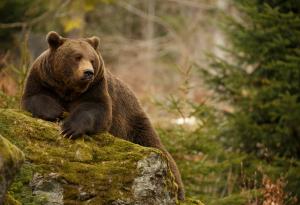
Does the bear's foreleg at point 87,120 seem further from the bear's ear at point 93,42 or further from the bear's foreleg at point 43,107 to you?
the bear's ear at point 93,42

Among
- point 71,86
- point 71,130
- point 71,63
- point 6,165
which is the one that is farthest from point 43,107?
point 6,165

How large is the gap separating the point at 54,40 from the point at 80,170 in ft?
5.14

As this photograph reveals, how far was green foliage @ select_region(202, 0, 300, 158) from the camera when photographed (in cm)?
1009

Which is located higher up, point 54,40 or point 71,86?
point 54,40

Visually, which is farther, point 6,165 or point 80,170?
point 80,170

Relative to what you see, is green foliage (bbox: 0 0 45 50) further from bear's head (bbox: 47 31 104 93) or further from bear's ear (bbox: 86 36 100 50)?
bear's head (bbox: 47 31 104 93)

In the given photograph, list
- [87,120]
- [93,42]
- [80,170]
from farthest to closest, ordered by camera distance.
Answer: [93,42]
[87,120]
[80,170]

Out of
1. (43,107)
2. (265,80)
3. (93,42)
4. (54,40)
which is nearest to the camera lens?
(43,107)

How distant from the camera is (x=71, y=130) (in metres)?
5.39

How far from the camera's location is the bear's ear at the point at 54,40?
6.14m

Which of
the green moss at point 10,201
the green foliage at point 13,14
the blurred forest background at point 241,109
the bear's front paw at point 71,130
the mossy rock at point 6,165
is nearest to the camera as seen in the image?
the mossy rock at point 6,165

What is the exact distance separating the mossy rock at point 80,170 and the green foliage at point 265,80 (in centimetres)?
492

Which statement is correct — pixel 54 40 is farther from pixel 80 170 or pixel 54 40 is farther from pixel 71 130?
pixel 80 170

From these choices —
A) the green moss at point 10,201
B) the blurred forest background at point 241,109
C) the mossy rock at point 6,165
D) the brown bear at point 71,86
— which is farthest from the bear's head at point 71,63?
the blurred forest background at point 241,109
